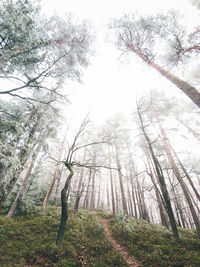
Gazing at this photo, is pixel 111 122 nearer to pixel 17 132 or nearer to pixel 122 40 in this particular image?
pixel 122 40

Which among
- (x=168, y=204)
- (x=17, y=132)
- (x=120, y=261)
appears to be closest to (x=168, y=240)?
(x=168, y=204)

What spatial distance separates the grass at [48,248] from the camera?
418 centimetres

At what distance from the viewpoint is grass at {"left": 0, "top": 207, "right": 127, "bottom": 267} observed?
13.7ft

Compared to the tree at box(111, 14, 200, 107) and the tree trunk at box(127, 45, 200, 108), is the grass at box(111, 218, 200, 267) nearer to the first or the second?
the tree trunk at box(127, 45, 200, 108)

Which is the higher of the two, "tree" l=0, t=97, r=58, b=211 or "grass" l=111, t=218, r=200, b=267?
"tree" l=0, t=97, r=58, b=211

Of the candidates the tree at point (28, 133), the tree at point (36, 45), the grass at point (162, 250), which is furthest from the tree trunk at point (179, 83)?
the tree at point (28, 133)

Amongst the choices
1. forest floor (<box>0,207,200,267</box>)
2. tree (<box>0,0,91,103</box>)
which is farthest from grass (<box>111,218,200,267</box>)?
tree (<box>0,0,91,103</box>)

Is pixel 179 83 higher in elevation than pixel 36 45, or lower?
lower

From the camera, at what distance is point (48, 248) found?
193 inches

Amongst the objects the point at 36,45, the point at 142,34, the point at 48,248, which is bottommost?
the point at 48,248

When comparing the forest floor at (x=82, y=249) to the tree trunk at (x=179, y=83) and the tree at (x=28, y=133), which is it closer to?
the tree at (x=28, y=133)

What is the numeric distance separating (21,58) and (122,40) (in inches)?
244

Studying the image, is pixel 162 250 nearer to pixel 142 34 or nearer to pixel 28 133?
pixel 28 133

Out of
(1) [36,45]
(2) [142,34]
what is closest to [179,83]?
(2) [142,34]
